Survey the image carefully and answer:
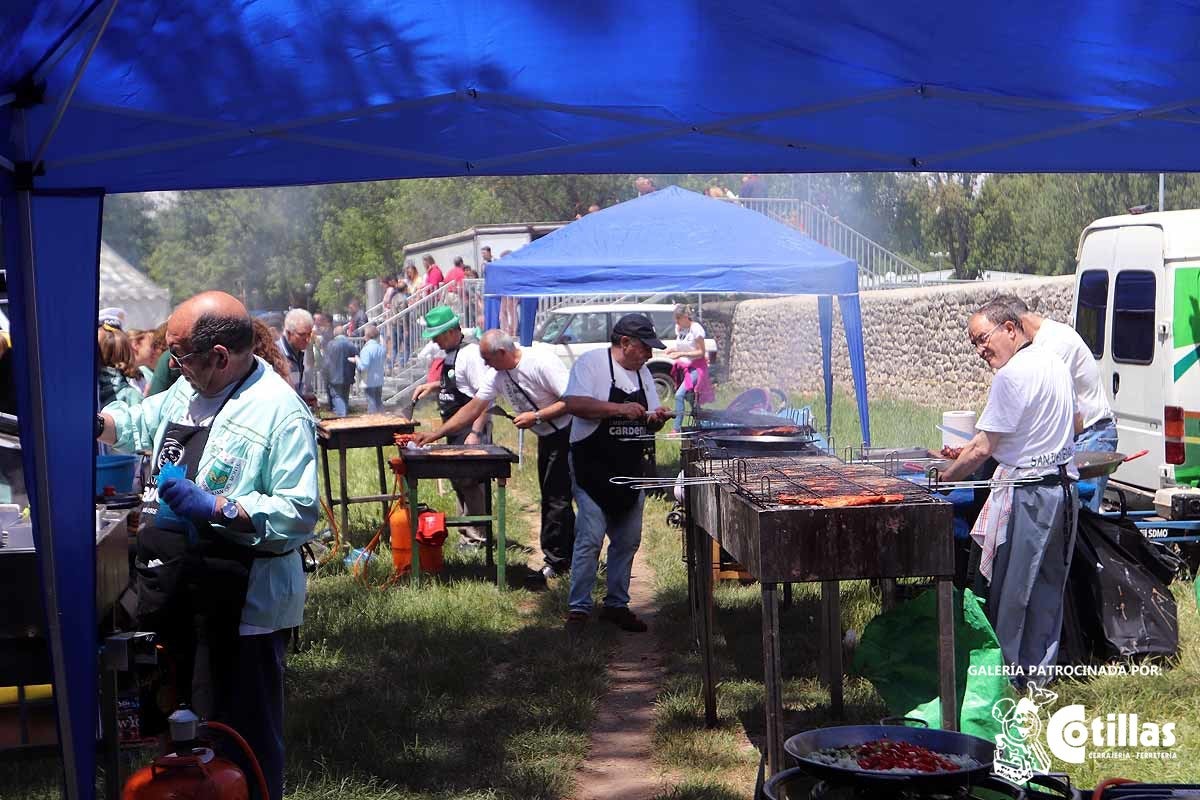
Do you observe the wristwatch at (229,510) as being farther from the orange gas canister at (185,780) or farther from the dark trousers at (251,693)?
the orange gas canister at (185,780)

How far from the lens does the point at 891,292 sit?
21.9 meters

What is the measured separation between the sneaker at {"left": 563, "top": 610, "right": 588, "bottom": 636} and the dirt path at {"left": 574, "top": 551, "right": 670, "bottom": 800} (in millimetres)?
251

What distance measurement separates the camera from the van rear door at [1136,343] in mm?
9359


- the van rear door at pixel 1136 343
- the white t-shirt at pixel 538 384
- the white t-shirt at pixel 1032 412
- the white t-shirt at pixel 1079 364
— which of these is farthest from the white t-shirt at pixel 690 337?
the white t-shirt at pixel 1032 412

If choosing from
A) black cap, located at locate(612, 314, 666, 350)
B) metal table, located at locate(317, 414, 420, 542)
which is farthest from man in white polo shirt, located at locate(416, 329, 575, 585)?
black cap, located at locate(612, 314, 666, 350)

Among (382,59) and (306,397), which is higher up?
(382,59)

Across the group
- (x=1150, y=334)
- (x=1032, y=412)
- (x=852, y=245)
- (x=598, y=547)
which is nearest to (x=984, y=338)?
(x=1032, y=412)

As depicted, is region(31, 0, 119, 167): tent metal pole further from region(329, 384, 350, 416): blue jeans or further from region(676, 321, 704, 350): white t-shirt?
region(329, 384, 350, 416): blue jeans

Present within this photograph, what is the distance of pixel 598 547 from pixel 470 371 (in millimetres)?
2729

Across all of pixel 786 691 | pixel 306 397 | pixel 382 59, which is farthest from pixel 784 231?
pixel 382 59

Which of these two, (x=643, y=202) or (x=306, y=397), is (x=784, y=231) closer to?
(x=643, y=202)

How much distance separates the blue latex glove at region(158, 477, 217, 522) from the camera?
3.70 metres

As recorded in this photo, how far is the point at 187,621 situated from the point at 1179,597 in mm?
5913

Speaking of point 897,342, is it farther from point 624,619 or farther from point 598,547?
point 598,547
